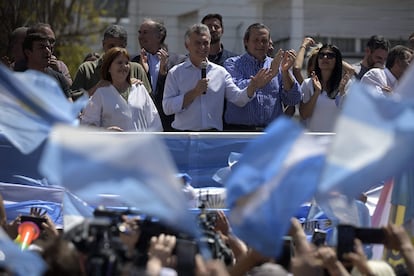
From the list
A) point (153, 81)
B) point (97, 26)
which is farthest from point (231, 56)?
point (97, 26)

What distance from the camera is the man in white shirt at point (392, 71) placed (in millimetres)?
10029

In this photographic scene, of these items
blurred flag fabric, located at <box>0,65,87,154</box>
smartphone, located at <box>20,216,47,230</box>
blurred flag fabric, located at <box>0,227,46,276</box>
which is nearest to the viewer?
blurred flag fabric, located at <box>0,227,46,276</box>

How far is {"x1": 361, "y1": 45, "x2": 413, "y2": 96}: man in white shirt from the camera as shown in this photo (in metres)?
10.0

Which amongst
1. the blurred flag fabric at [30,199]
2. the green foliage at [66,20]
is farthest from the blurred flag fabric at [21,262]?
the green foliage at [66,20]

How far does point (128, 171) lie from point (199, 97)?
4506 mm

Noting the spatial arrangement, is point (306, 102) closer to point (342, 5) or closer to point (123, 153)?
point (123, 153)

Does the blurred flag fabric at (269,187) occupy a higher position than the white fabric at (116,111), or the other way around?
the blurred flag fabric at (269,187)

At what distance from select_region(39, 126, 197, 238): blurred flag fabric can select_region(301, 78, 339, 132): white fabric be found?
15.8 ft

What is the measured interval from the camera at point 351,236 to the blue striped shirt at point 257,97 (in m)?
4.05

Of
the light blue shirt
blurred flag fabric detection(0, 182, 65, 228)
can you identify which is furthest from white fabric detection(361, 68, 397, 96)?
blurred flag fabric detection(0, 182, 65, 228)

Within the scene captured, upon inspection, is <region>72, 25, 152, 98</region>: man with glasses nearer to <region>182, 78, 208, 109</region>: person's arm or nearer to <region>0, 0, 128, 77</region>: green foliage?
<region>182, 78, 208, 109</region>: person's arm

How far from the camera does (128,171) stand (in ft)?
16.5

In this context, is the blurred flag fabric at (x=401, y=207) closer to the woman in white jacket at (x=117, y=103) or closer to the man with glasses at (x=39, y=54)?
the woman in white jacket at (x=117, y=103)

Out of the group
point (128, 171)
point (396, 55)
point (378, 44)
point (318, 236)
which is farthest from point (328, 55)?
point (128, 171)
